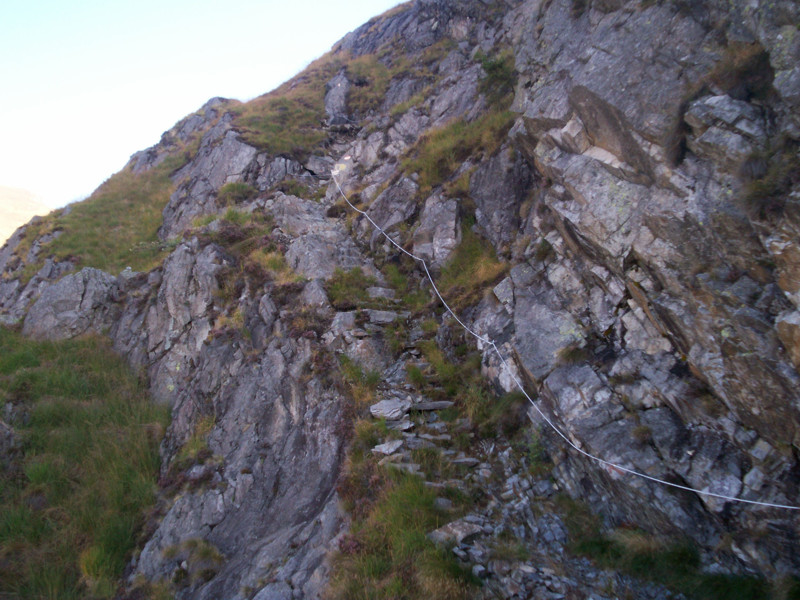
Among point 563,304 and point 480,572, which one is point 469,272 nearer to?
point 563,304

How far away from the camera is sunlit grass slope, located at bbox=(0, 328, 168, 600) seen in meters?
7.86

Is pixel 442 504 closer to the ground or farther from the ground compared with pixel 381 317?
closer to the ground

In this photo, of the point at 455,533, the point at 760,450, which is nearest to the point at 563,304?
the point at 760,450

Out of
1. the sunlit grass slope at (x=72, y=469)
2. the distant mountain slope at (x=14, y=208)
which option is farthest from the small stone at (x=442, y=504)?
the distant mountain slope at (x=14, y=208)

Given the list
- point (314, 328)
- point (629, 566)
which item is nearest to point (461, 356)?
point (314, 328)

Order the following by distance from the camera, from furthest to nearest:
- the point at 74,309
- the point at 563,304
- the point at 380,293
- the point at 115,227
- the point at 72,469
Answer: the point at 115,227 → the point at 74,309 → the point at 380,293 → the point at 72,469 → the point at 563,304

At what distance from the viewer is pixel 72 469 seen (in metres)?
9.55

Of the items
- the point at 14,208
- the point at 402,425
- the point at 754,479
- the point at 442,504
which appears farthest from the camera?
the point at 14,208

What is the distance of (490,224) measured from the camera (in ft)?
36.0

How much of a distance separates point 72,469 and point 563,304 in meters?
10.4

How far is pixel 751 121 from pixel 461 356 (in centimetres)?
566

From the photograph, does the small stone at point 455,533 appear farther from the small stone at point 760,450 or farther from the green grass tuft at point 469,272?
the green grass tuft at point 469,272

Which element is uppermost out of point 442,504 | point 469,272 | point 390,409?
point 469,272

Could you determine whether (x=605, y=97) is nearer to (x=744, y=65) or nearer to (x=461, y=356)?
(x=744, y=65)
